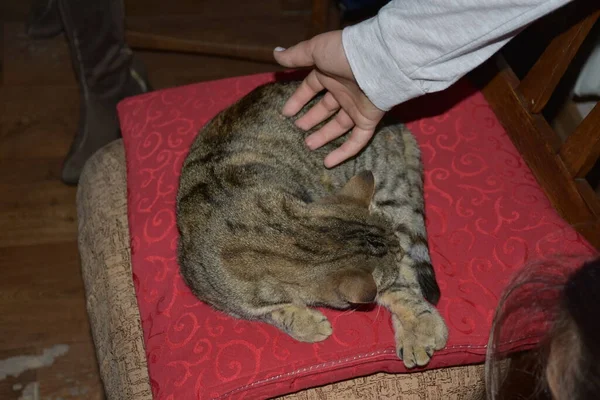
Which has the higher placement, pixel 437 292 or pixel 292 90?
pixel 292 90

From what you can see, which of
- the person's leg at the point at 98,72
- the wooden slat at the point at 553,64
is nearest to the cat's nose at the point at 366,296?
the wooden slat at the point at 553,64

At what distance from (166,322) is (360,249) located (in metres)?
0.43

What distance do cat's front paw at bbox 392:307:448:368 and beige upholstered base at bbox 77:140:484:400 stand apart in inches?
3.0

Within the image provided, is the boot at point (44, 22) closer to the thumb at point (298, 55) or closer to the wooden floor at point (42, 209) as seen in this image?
the wooden floor at point (42, 209)

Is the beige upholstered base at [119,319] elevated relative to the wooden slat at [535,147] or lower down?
lower down

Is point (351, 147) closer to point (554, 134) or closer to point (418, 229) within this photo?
point (418, 229)

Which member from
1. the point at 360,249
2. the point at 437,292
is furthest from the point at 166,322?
the point at 437,292

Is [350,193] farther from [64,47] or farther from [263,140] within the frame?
[64,47]

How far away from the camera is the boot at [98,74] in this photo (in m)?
1.98

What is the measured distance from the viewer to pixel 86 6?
6.26 ft

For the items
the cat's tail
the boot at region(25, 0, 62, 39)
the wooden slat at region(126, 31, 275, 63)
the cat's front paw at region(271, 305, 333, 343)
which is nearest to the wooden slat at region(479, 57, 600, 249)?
the cat's tail

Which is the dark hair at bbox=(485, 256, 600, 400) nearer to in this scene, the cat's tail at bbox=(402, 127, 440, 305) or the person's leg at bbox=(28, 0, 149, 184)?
the cat's tail at bbox=(402, 127, 440, 305)

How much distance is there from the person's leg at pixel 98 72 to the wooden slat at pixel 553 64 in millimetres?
1298

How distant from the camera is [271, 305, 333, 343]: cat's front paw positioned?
1229 millimetres
